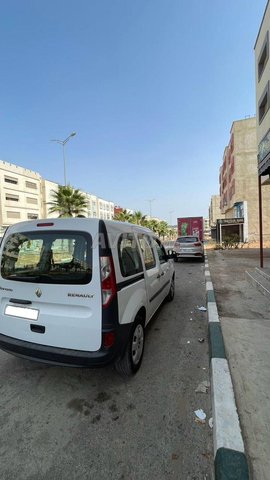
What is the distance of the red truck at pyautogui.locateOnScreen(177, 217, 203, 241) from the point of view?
25.9 meters

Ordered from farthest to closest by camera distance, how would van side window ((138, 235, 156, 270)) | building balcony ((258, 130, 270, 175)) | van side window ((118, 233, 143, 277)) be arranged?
building balcony ((258, 130, 270, 175)), van side window ((138, 235, 156, 270)), van side window ((118, 233, 143, 277))

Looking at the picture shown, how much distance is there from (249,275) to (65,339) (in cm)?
722

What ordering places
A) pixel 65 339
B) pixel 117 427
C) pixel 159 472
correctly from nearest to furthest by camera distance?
pixel 159 472
pixel 117 427
pixel 65 339

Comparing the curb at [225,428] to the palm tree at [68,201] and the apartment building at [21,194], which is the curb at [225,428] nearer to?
the palm tree at [68,201]

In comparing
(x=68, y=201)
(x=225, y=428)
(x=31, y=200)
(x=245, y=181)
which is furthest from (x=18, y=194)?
(x=225, y=428)

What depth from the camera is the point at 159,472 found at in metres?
1.76

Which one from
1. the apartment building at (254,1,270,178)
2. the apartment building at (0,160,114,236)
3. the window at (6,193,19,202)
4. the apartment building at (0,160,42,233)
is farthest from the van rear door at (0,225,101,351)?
the window at (6,193,19,202)

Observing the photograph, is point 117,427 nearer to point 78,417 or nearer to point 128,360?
point 78,417

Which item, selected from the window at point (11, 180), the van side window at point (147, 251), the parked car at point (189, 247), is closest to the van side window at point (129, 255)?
the van side window at point (147, 251)

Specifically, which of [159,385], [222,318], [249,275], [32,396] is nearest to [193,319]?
[222,318]

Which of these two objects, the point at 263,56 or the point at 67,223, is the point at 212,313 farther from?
the point at 263,56

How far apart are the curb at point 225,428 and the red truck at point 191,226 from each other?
77.0 feet

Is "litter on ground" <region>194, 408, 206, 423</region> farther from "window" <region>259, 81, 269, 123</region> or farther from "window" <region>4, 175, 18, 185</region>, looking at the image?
"window" <region>4, 175, 18, 185</region>

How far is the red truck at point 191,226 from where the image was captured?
25875 mm
